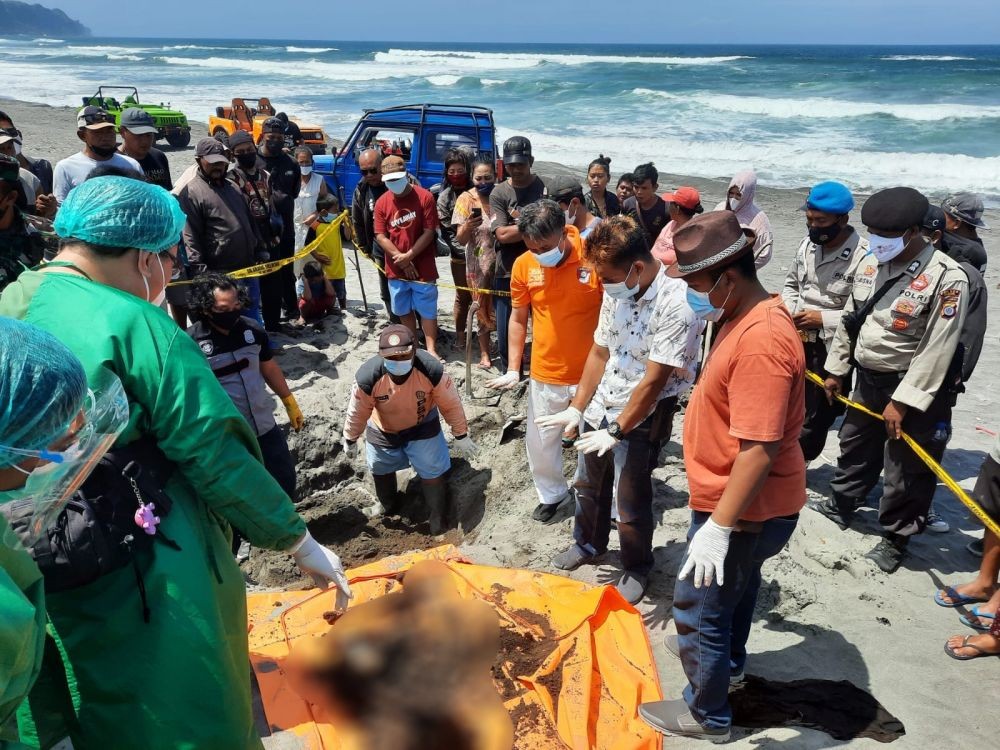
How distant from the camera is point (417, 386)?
15.4 ft

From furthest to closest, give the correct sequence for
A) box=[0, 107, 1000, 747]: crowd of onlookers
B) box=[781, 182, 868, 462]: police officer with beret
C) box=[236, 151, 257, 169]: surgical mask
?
box=[236, 151, 257, 169]: surgical mask, box=[781, 182, 868, 462]: police officer with beret, box=[0, 107, 1000, 747]: crowd of onlookers

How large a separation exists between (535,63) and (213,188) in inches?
2516

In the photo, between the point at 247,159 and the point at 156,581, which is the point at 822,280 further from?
the point at 247,159

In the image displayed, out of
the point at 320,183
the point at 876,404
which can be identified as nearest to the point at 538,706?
the point at 876,404

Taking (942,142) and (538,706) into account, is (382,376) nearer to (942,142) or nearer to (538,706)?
(538,706)

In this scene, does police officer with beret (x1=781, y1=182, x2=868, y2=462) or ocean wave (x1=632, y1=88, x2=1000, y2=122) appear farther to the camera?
ocean wave (x1=632, y1=88, x2=1000, y2=122)

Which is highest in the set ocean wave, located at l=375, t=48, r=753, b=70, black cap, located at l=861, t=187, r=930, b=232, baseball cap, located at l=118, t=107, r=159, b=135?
ocean wave, located at l=375, t=48, r=753, b=70

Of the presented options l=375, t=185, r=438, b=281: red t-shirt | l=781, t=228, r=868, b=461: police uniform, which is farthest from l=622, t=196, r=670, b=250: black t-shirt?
l=781, t=228, r=868, b=461: police uniform

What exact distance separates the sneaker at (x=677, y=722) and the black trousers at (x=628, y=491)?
3.11ft

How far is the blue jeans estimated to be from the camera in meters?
2.51

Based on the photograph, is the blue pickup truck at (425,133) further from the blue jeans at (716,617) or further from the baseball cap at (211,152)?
the blue jeans at (716,617)

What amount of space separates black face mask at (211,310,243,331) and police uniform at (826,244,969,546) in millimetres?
3437

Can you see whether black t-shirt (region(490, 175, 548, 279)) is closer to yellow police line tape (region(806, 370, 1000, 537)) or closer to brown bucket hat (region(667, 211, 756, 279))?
yellow police line tape (region(806, 370, 1000, 537))

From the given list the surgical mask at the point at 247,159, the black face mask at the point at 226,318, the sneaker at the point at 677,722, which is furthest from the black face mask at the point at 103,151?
the sneaker at the point at 677,722
